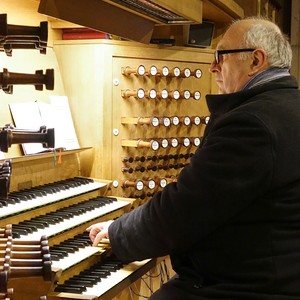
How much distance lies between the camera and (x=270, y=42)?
2.24 m

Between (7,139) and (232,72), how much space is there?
37.1 inches

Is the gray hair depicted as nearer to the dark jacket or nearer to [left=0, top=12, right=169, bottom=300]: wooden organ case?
the dark jacket

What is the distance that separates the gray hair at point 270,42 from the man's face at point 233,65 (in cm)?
3

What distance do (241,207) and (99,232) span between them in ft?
2.52

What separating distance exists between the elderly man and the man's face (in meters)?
0.14

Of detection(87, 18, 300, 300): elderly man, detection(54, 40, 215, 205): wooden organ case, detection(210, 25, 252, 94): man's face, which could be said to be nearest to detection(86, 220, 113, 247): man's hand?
detection(87, 18, 300, 300): elderly man

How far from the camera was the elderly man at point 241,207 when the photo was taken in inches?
76.0

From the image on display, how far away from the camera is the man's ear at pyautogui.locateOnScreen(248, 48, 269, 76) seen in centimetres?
222

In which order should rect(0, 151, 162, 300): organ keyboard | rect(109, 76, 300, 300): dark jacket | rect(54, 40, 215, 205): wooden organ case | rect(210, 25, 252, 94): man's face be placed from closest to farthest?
1. rect(109, 76, 300, 300): dark jacket
2. rect(210, 25, 252, 94): man's face
3. rect(0, 151, 162, 300): organ keyboard
4. rect(54, 40, 215, 205): wooden organ case

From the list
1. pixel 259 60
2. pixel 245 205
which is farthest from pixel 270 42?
pixel 245 205

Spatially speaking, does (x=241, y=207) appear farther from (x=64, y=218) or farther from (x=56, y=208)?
(x=56, y=208)

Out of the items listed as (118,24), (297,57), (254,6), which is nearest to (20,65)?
(118,24)

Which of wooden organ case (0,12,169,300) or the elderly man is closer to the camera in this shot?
the elderly man

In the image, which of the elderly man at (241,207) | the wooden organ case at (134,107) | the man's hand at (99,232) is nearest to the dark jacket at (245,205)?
the elderly man at (241,207)
